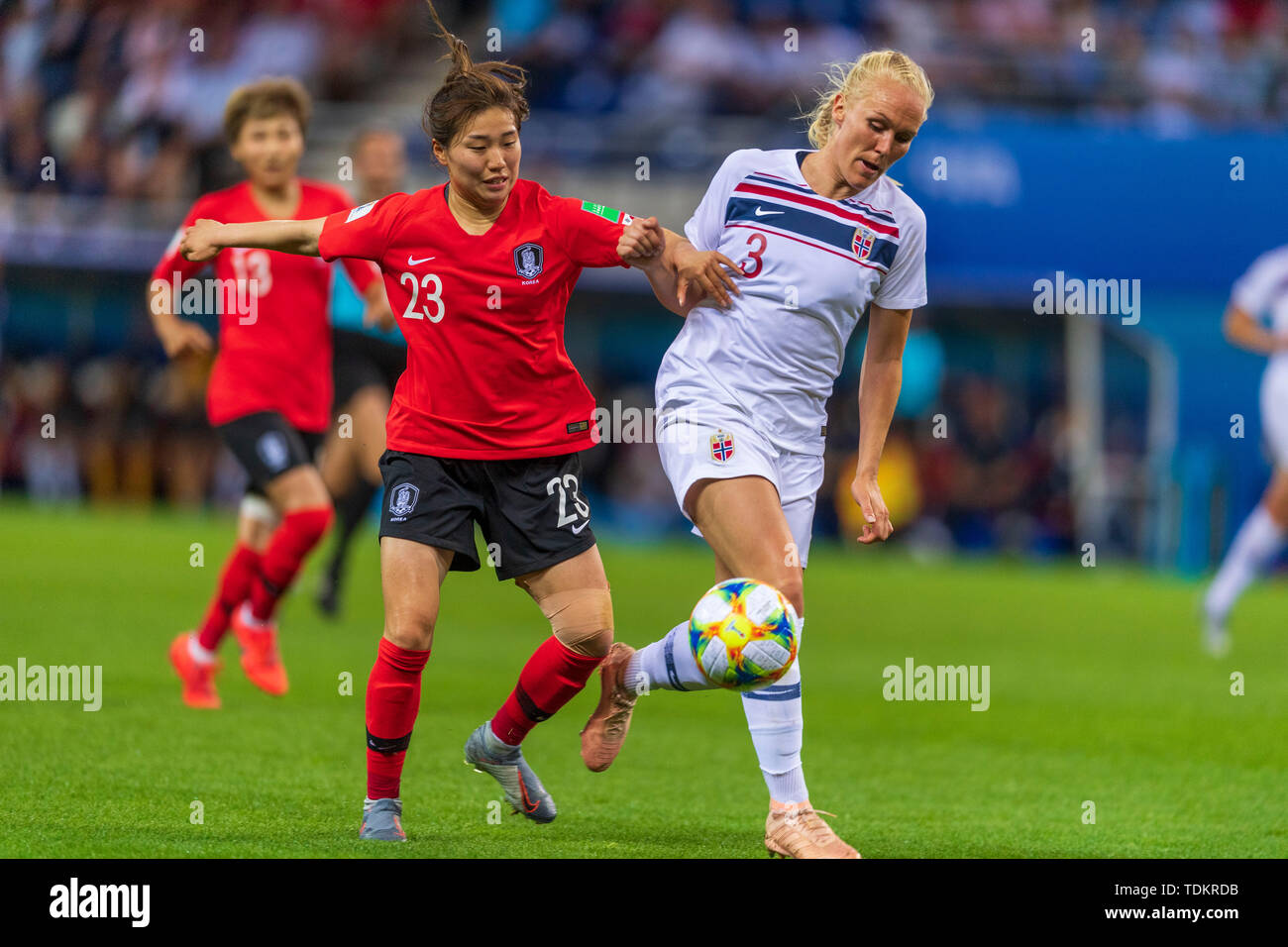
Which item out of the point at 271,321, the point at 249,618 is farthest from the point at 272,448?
the point at 249,618

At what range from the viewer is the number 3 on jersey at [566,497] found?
548 cm

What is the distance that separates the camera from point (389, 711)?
530 cm

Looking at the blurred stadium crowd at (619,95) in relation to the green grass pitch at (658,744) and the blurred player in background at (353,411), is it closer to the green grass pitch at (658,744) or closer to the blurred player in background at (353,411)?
the green grass pitch at (658,744)

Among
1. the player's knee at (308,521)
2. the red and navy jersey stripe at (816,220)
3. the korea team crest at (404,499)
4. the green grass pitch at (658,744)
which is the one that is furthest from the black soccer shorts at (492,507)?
the player's knee at (308,521)

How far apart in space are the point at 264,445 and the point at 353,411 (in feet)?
8.68

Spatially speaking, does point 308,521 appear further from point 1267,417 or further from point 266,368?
point 1267,417

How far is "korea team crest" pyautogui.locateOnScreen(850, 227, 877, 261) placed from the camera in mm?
5477

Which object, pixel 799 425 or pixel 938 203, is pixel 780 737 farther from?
pixel 938 203

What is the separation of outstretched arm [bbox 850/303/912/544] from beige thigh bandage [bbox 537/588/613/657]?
865 millimetres

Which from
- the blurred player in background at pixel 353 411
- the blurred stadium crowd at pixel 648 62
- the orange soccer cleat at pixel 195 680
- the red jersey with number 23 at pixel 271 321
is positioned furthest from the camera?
the blurred stadium crowd at pixel 648 62

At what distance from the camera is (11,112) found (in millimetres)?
21172

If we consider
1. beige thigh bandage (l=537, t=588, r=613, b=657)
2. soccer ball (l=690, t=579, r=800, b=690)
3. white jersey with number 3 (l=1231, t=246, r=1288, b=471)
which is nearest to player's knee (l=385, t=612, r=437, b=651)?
beige thigh bandage (l=537, t=588, r=613, b=657)

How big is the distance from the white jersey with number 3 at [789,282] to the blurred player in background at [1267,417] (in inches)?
276

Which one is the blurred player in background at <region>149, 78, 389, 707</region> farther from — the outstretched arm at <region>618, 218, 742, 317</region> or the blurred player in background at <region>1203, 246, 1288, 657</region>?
the blurred player in background at <region>1203, 246, 1288, 657</region>
